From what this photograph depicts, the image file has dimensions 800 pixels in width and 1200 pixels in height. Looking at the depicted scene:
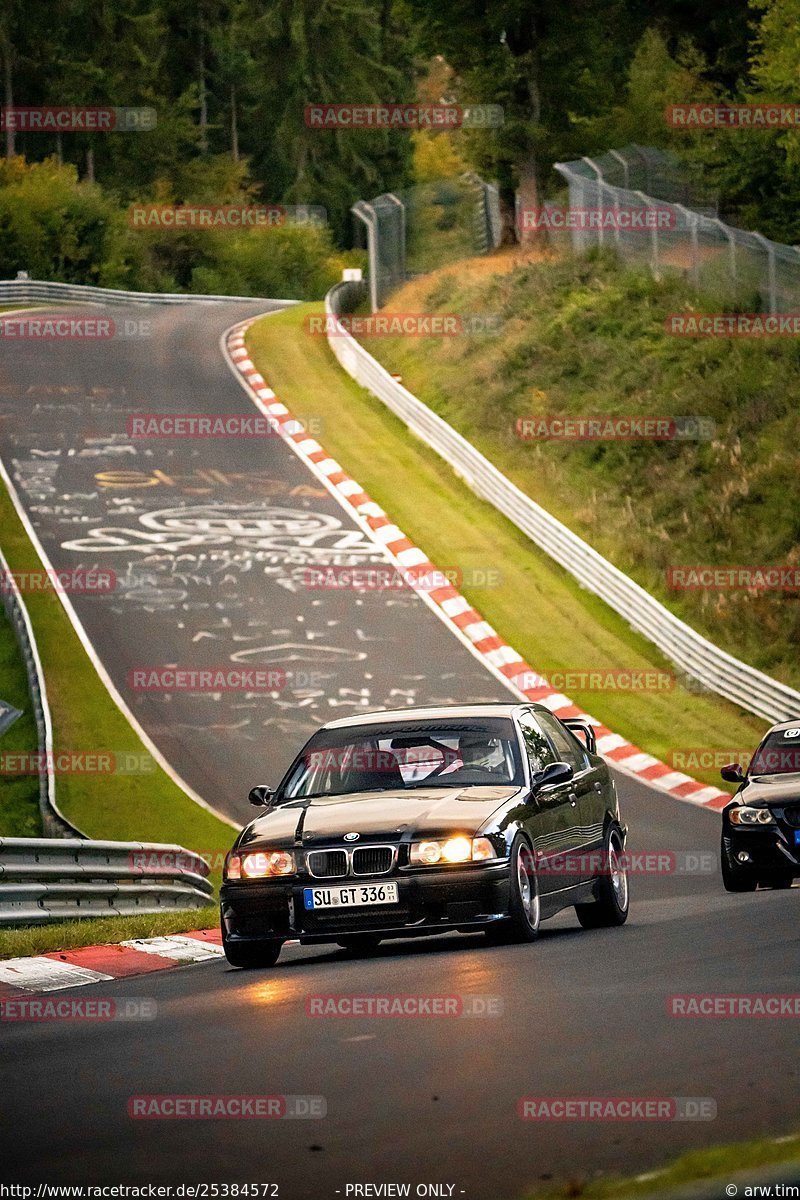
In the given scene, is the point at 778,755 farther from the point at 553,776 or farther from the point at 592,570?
the point at 592,570

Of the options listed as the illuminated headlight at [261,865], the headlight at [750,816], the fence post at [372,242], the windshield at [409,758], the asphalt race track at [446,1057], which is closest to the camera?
the asphalt race track at [446,1057]

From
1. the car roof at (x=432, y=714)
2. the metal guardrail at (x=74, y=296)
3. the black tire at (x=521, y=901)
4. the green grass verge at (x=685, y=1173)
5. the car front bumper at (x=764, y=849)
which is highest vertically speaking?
the green grass verge at (x=685, y=1173)

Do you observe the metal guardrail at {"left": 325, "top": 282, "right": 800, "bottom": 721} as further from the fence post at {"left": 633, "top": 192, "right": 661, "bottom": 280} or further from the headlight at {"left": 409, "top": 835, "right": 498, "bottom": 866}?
the headlight at {"left": 409, "top": 835, "right": 498, "bottom": 866}

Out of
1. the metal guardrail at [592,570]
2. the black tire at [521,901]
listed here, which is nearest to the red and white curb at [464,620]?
the metal guardrail at [592,570]

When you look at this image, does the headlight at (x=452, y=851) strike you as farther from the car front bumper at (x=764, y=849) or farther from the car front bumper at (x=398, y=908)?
the car front bumper at (x=764, y=849)

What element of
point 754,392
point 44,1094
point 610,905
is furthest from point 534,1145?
point 754,392

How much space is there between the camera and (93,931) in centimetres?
1320

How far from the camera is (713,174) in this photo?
46.3 meters

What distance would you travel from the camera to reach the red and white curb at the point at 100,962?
11250mm

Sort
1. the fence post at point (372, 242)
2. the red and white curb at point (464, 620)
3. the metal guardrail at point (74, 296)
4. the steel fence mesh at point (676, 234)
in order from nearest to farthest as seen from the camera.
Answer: the red and white curb at point (464, 620)
the steel fence mesh at point (676, 234)
the fence post at point (372, 242)
the metal guardrail at point (74, 296)

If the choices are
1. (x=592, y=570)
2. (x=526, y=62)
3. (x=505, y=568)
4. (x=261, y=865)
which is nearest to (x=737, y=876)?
(x=261, y=865)

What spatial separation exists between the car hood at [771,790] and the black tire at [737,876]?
1.52 feet

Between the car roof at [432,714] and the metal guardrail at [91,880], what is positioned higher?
the car roof at [432,714]

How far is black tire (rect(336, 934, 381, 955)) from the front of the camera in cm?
1191
